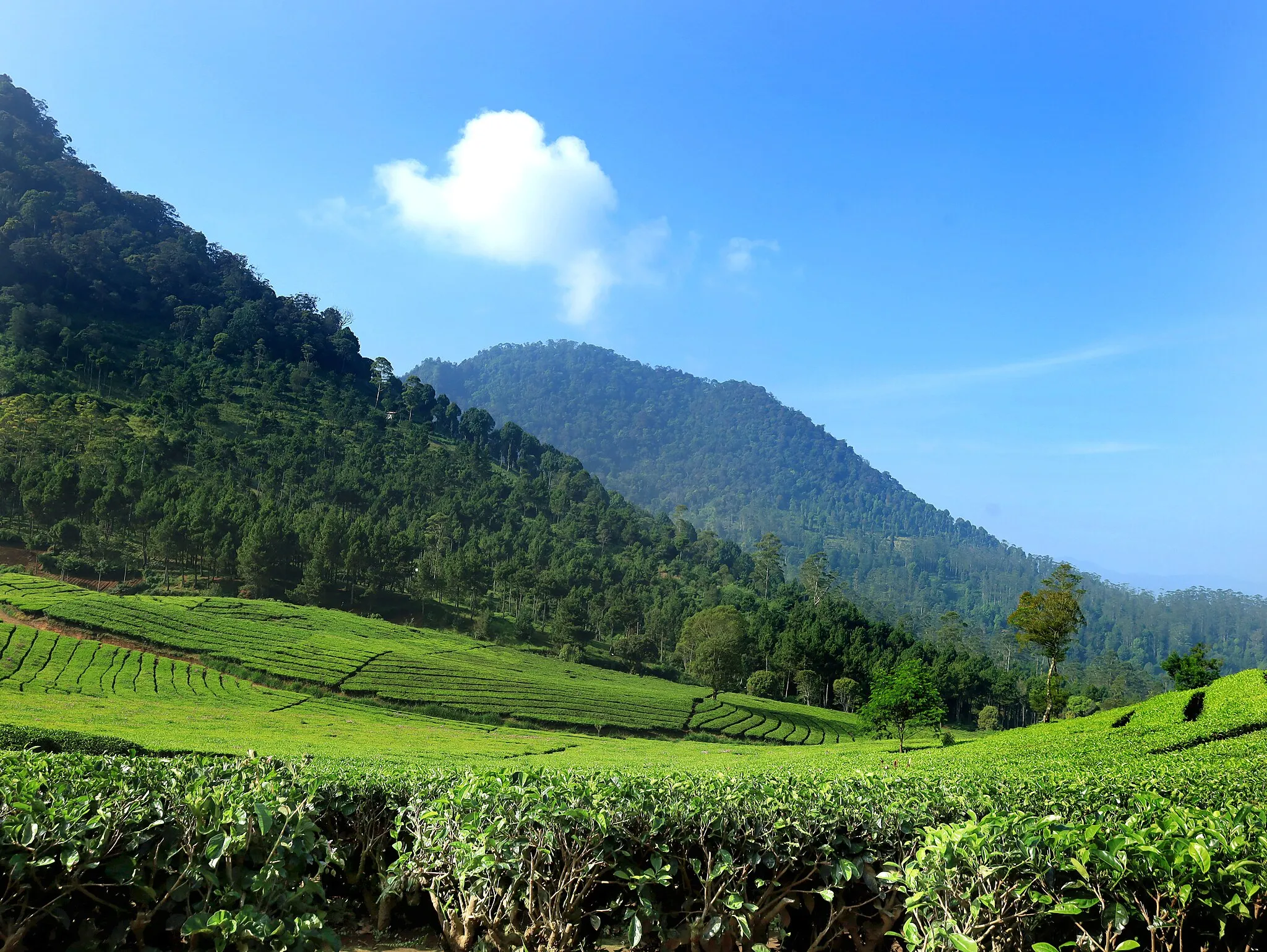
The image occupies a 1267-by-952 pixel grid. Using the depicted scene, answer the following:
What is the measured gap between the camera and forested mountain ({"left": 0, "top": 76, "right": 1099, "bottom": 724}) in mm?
66812

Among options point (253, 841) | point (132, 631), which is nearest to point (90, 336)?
A: point (132, 631)

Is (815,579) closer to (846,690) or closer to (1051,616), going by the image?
(846,690)

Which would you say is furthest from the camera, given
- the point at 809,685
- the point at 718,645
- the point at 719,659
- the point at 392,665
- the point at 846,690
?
the point at 809,685

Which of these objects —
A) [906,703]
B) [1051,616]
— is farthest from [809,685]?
[906,703]

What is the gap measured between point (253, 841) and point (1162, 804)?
5.92m

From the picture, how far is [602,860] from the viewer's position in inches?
184

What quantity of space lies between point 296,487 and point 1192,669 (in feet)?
295

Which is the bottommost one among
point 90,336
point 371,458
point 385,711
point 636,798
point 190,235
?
point 385,711

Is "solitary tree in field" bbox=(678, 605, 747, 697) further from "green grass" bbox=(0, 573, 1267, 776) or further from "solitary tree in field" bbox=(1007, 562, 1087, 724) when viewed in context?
"solitary tree in field" bbox=(1007, 562, 1087, 724)

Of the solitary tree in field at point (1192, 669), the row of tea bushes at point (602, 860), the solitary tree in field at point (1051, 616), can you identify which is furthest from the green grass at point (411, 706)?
the solitary tree in field at point (1192, 669)

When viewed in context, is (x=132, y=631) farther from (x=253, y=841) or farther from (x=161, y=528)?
(x=253, y=841)

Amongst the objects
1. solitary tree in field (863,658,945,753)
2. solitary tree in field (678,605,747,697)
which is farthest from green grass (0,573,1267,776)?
solitary tree in field (678,605,747,697)

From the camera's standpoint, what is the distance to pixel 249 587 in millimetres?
65625

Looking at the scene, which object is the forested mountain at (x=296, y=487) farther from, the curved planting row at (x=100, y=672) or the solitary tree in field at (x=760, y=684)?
the curved planting row at (x=100, y=672)
